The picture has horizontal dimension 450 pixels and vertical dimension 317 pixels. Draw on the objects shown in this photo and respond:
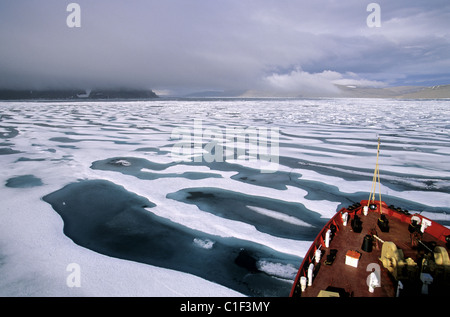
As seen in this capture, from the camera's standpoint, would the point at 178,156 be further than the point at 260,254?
Yes

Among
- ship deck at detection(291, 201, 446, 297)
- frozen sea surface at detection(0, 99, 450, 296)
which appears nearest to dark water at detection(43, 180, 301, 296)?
frozen sea surface at detection(0, 99, 450, 296)

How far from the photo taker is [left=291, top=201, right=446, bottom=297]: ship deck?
342 centimetres

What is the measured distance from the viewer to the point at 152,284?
12.9 ft

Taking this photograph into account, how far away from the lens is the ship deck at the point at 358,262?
342cm

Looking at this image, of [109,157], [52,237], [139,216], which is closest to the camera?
[52,237]

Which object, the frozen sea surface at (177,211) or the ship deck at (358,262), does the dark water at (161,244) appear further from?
the ship deck at (358,262)

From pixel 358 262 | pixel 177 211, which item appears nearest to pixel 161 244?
pixel 177 211

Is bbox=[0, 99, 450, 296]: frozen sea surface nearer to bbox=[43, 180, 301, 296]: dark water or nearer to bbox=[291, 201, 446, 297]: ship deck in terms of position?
bbox=[43, 180, 301, 296]: dark water

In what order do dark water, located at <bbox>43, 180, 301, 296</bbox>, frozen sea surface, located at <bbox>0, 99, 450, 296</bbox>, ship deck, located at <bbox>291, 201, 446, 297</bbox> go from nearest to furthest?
1. ship deck, located at <bbox>291, 201, 446, 297</bbox>
2. frozen sea surface, located at <bbox>0, 99, 450, 296</bbox>
3. dark water, located at <bbox>43, 180, 301, 296</bbox>

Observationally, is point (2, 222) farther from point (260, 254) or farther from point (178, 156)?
point (178, 156)

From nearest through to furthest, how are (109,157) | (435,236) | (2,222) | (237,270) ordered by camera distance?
1. (237,270)
2. (435,236)
3. (2,222)
4. (109,157)

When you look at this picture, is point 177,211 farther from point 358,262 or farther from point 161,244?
point 358,262
